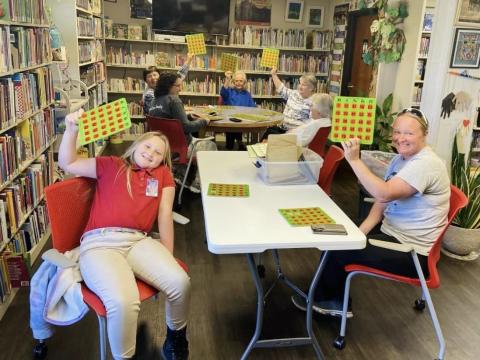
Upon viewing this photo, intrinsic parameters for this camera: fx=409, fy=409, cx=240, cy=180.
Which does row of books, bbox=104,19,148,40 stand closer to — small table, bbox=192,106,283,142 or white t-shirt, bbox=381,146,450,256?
small table, bbox=192,106,283,142

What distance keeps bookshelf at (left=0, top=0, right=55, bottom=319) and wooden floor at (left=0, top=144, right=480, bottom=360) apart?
14.9 inches

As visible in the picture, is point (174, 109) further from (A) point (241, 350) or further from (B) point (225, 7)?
(B) point (225, 7)

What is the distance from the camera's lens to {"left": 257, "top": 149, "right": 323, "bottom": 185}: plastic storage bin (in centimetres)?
206

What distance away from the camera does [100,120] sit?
1.70 meters

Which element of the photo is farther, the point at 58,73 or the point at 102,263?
the point at 58,73

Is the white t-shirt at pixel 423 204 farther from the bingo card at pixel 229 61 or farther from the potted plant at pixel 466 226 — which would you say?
the bingo card at pixel 229 61

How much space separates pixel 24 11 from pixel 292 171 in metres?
1.92

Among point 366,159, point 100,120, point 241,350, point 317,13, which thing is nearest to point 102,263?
point 100,120

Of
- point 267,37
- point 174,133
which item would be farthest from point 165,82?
point 267,37

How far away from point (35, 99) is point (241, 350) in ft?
6.74

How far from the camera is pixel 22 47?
246 centimetres

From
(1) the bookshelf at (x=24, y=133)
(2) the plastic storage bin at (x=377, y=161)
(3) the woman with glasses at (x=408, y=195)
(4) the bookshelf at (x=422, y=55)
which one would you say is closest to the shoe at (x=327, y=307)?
(3) the woman with glasses at (x=408, y=195)

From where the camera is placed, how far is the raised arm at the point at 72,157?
69.6 inches

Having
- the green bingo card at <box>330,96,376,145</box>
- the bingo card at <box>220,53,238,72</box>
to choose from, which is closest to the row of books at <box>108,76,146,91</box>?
the bingo card at <box>220,53,238,72</box>
